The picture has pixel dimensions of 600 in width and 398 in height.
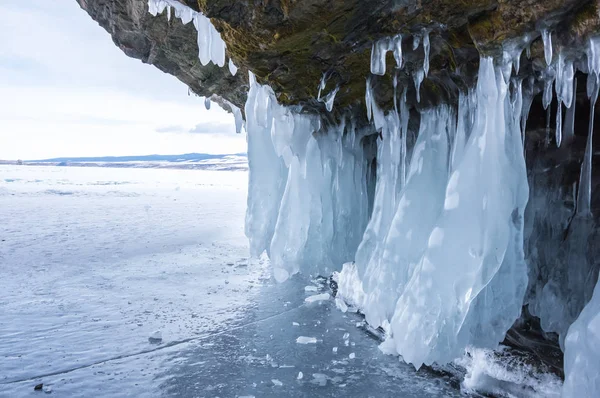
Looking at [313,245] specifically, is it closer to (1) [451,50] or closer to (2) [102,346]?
(2) [102,346]

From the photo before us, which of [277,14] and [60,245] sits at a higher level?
[277,14]

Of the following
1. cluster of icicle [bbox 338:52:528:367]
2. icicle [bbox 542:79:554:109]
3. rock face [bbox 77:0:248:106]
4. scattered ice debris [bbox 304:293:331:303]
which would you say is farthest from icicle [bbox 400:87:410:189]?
rock face [bbox 77:0:248:106]

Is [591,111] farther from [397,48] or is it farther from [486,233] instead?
[397,48]

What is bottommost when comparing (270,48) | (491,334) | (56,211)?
(56,211)

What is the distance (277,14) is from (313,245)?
3651 millimetres

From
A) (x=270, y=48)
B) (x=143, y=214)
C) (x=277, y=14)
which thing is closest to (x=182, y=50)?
(x=270, y=48)

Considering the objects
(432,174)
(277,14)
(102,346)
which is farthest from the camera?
(102,346)

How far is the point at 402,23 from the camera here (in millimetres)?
3438

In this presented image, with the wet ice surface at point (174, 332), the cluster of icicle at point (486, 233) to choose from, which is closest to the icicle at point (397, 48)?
the cluster of icicle at point (486, 233)

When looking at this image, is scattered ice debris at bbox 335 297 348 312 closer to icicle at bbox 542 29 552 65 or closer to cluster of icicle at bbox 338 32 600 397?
cluster of icicle at bbox 338 32 600 397

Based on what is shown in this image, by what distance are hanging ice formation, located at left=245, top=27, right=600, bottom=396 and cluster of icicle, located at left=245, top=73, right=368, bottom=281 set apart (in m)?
0.02

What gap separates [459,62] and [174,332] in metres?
4.49

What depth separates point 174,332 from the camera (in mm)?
5684

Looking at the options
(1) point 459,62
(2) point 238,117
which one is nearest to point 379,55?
(1) point 459,62
